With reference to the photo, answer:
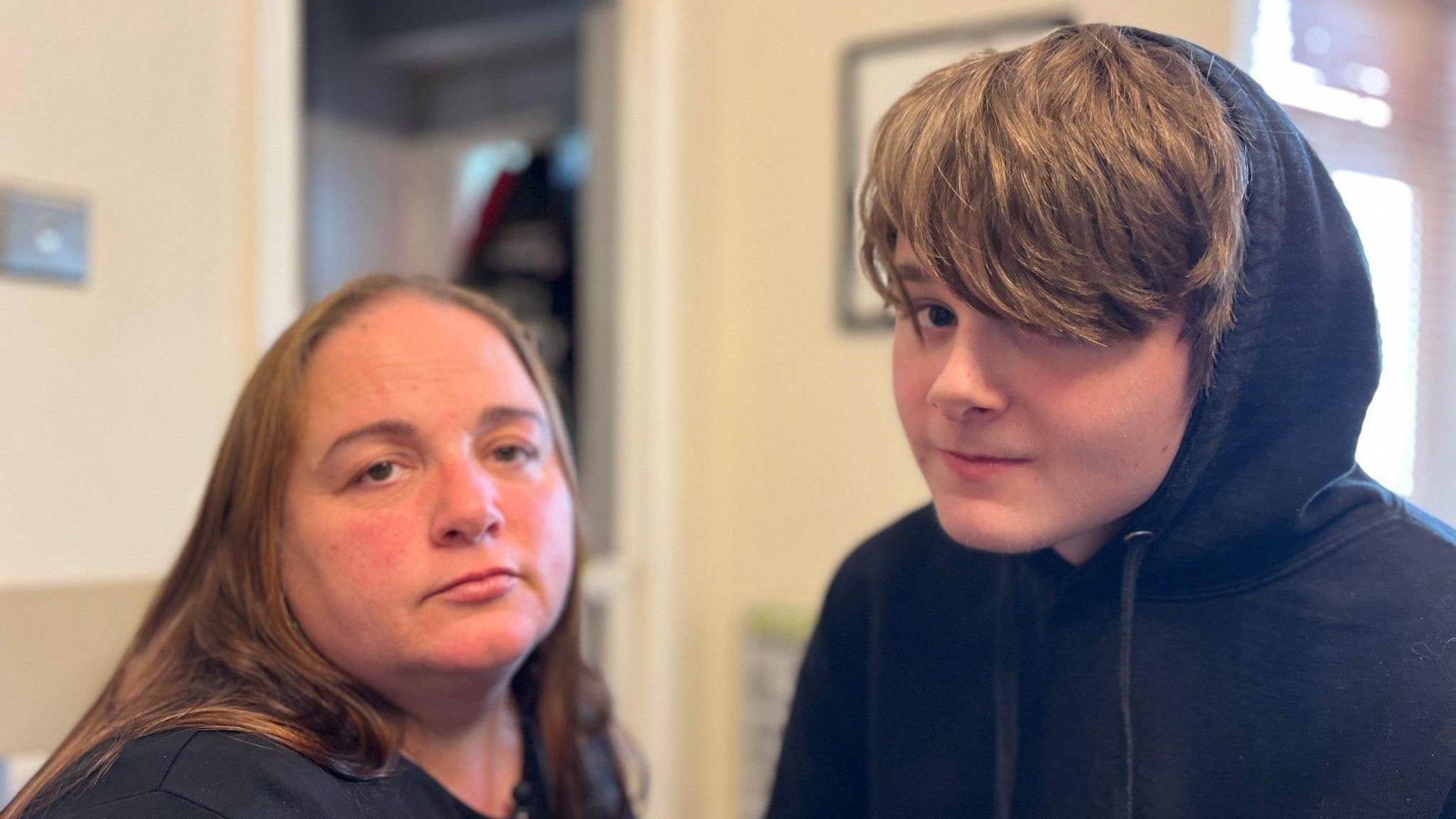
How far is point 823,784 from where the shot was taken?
3.38ft

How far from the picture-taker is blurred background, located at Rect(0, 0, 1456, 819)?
4.31 ft

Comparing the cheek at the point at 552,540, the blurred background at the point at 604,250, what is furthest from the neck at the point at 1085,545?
the blurred background at the point at 604,250

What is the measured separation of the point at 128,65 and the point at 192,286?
0.86ft

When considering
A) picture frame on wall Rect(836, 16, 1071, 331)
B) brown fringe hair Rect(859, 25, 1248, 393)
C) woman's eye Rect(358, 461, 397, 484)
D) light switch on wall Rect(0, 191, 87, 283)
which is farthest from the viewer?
picture frame on wall Rect(836, 16, 1071, 331)

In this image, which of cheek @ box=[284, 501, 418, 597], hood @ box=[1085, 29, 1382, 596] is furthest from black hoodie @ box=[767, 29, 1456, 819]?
→ cheek @ box=[284, 501, 418, 597]

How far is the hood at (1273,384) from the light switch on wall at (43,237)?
3.65ft

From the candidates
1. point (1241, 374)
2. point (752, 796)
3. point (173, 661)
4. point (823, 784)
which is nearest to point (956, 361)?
point (1241, 374)

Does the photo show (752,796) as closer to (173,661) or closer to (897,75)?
(897,75)

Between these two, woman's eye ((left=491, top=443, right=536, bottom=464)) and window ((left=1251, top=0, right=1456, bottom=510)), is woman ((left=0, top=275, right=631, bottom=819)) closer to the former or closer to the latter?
woman's eye ((left=491, top=443, right=536, bottom=464))

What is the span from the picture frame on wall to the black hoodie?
1.22m

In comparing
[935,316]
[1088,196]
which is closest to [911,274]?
[935,316]

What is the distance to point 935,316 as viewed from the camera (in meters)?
0.83

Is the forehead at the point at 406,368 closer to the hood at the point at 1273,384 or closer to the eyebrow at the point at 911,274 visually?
the eyebrow at the point at 911,274

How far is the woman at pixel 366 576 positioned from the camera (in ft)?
2.94
